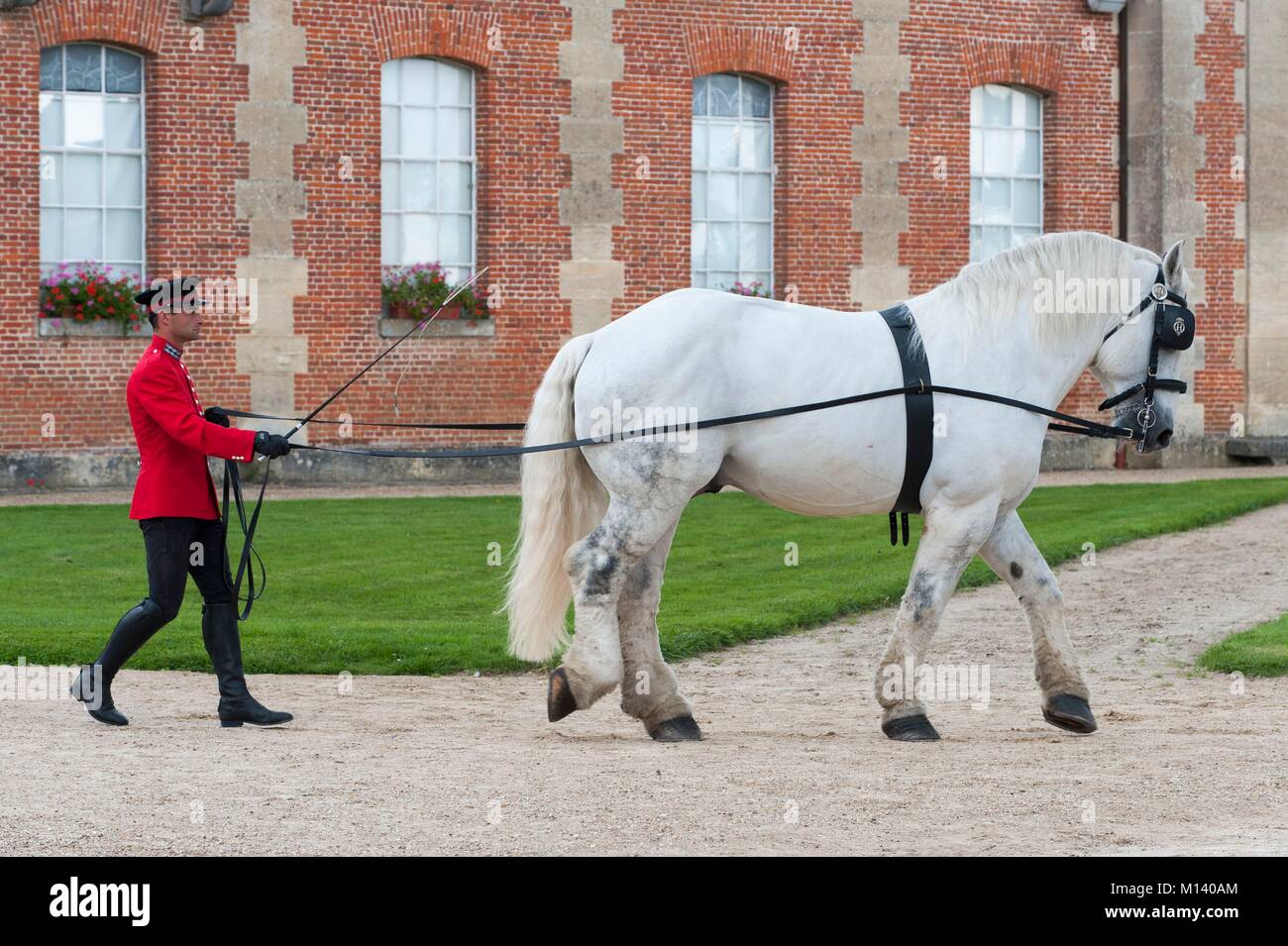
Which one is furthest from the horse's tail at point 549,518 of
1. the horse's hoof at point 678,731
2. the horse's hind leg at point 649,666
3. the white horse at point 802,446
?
the horse's hoof at point 678,731

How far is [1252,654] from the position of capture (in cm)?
1002

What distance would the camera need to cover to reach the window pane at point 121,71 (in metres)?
18.9

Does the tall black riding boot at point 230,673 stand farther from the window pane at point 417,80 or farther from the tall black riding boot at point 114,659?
the window pane at point 417,80

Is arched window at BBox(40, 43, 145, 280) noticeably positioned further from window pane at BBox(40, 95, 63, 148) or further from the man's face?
the man's face

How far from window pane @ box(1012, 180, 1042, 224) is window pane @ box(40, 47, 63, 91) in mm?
11001

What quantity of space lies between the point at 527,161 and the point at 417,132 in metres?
1.24

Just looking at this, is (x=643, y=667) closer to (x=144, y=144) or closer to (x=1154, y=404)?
(x=1154, y=404)

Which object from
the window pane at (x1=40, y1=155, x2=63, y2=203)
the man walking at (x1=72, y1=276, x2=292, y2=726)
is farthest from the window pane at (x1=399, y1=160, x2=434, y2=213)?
the man walking at (x1=72, y1=276, x2=292, y2=726)

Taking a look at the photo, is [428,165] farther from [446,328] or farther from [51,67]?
[51,67]

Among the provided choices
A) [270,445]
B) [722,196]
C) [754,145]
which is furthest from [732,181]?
[270,445]

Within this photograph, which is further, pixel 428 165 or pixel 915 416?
pixel 428 165

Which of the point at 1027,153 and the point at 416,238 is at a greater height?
the point at 1027,153

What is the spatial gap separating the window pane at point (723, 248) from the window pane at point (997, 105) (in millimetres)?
3505

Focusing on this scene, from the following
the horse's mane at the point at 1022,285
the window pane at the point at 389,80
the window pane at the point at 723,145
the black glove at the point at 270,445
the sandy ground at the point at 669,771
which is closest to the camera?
the sandy ground at the point at 669,771
